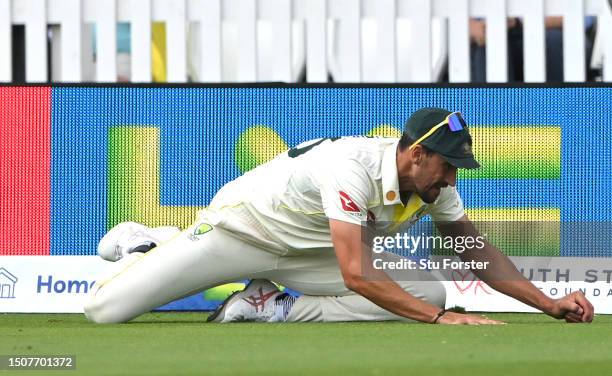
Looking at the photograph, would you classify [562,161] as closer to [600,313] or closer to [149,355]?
[600,313]

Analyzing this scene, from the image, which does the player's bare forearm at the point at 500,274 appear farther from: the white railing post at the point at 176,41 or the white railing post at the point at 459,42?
the white railing post at the point at 176,41

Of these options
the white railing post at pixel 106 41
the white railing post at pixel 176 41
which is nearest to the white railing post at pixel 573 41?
the white railing post at pixel 176 41

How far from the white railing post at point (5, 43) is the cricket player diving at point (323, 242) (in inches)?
148

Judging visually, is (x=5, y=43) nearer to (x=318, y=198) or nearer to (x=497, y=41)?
(x=497, y=41)

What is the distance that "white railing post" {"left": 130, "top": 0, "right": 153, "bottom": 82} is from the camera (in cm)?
993

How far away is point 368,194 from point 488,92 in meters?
1.85

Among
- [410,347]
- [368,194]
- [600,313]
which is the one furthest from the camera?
[600,313]

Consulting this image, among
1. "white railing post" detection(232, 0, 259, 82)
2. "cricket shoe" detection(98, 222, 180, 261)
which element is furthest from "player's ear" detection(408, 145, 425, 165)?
"white railing post" detection(232, 0, 259, 82)

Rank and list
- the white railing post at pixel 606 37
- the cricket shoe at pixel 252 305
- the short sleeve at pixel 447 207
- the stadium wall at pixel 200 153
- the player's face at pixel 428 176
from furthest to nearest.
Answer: the white railing post at pixel 606 37, the stadium wall at pixel 200 153, the cricket shoe at pixel 252 305, the short sleeve at pixel 447 207, the player's face at pixel 428 176

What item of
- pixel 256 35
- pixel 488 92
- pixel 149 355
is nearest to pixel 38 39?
pixel 256 35

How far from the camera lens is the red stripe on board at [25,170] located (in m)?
7.51

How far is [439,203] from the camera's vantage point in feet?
20.5

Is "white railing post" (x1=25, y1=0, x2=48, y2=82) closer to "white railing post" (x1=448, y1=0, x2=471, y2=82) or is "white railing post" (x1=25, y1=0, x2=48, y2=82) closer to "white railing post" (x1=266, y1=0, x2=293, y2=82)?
"white railing post" (x1=266, y1=0, x2=293, y2=82)

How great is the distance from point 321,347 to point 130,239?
88.1 inches
